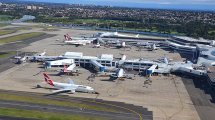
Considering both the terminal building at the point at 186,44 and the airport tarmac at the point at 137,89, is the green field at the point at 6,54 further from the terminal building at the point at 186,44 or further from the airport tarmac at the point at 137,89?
the terminal building at the point at 186,44

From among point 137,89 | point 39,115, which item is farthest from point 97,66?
point 39,115

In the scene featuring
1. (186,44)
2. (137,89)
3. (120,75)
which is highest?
(186,44)

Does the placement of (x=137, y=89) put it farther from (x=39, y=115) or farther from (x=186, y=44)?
(x=186, y=44)

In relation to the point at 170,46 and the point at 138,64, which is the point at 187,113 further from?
the point at 170,46

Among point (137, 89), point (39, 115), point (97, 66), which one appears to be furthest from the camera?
point (97, 66)

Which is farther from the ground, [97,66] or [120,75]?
[97,66]

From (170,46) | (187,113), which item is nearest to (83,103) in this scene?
(187,113)

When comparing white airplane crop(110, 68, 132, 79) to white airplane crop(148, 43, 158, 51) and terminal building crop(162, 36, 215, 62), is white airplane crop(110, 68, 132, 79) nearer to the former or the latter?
terminal building crop(162, 36, 215, 62)

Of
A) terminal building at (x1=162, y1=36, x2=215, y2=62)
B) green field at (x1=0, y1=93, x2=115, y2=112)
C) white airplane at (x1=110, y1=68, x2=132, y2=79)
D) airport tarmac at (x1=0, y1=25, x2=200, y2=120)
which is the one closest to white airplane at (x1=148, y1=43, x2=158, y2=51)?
terminal building at (x1=162, y1=36, x2=215, y2=62)

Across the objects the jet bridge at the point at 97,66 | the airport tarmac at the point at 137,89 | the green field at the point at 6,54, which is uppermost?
the jet bridge at the point at 97,66

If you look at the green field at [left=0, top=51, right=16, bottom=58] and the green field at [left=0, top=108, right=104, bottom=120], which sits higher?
the green field at [left=0, top=51, right=16, bottom=58]

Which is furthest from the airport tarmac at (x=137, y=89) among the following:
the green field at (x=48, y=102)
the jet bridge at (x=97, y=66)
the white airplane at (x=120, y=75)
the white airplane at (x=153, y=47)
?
the white airplane at (x=153, y=47)
